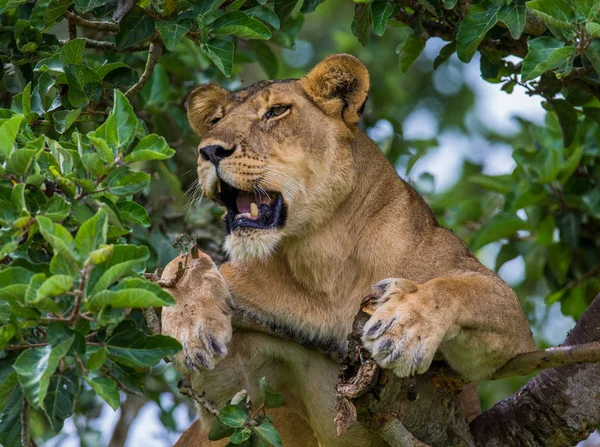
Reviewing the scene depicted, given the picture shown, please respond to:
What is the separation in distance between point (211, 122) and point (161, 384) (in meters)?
2.97

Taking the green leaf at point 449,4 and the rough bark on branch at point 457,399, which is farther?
the green leaf at point 449,4

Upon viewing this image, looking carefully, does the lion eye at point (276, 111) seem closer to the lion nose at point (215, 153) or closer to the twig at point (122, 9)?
the lion nose at point (215, 153)

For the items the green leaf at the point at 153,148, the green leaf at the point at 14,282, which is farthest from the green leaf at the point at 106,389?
the green leaf at the point at 153,148

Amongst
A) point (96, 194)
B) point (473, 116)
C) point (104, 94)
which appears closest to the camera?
point (96, 194)

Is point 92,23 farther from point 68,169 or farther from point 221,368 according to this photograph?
point 221,368

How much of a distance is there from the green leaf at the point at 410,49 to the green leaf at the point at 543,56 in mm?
1429

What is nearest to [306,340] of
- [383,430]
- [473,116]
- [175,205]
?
[383,430]

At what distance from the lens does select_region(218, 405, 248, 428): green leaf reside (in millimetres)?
4547

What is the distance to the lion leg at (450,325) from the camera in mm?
4535

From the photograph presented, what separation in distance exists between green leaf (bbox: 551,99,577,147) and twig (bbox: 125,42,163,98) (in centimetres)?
240

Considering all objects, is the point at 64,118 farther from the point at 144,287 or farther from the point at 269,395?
the point at 269,395

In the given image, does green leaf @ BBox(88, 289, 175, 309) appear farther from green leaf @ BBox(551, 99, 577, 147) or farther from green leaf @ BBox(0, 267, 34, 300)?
green leaf @ BBox(551, 99, 577, 147)

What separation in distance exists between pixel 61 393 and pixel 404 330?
60.1 inches

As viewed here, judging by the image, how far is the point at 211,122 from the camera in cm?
586
